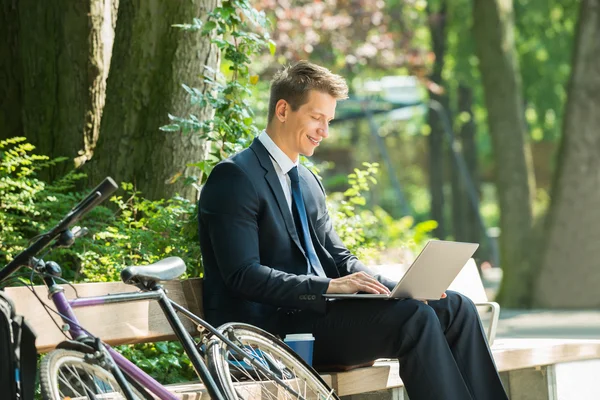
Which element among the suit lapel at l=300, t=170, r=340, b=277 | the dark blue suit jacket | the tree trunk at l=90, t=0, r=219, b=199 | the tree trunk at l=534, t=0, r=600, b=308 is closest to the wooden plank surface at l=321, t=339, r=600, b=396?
the dark blue suit jacket

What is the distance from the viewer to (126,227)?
6324 millimetres

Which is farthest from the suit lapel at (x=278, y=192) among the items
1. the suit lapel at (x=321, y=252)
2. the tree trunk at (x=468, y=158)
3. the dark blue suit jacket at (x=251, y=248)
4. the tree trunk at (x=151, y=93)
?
the tree trunk at (x=468, y=158)

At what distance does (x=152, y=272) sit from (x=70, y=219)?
0.57m

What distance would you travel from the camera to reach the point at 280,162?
5.03 metres

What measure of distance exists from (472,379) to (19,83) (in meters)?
4.04

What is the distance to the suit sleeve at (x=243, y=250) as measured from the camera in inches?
181

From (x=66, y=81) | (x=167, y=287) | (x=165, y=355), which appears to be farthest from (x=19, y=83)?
(x=167, y=287)

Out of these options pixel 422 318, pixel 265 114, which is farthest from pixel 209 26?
pixel 265 114

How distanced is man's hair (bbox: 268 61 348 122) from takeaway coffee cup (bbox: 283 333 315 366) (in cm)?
108

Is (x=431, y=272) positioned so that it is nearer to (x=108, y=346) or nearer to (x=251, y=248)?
(x=251, y=248)

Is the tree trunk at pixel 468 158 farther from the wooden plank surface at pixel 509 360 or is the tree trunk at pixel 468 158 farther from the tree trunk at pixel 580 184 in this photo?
the wooden plank surface at pixel 509 360

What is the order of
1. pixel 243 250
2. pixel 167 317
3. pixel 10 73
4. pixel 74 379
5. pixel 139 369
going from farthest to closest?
pixel 10 73
pixel 243 250
pixel 167 317
pixel 139 369
pixel 74 379

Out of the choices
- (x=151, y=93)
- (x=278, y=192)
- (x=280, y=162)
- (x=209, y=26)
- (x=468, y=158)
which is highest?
(x=209, y=26)

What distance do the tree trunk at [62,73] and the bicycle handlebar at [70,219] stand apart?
12.2 ft
